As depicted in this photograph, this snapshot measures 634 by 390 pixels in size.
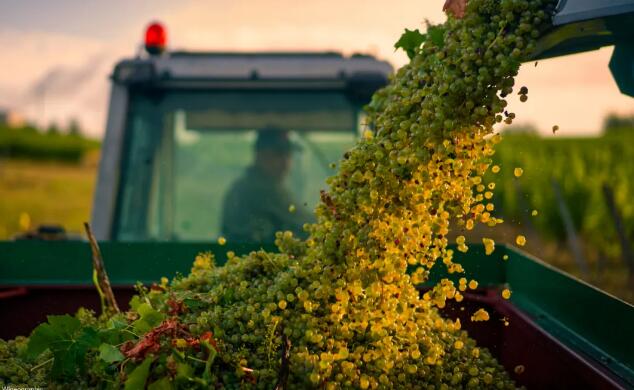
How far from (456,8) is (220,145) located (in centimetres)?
193

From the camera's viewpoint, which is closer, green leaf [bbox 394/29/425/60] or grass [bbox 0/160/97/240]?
green leaf [bbox 394/29/425/60]

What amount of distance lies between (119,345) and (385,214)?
2.81 ft

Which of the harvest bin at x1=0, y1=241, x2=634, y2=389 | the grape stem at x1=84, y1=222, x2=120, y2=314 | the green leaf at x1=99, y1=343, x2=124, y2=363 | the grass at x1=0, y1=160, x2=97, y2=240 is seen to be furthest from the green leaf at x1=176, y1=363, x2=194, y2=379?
the grass at x1=0, y1=160, x2=97, y2=240

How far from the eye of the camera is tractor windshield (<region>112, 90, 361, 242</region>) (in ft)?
13.1

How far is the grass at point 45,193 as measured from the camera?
989 inches

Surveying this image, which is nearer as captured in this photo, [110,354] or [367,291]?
[110,354]

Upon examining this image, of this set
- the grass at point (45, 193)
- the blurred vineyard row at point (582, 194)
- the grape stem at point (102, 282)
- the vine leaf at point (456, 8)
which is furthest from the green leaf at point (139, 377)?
the grass at point (45, 193)

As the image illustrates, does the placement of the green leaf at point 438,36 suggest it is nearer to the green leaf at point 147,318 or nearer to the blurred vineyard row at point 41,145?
the green leaf at point 147,318

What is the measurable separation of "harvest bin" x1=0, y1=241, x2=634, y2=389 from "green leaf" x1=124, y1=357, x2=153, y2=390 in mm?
1132

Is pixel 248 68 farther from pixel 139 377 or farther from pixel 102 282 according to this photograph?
pixel 139 377

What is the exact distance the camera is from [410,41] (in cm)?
258

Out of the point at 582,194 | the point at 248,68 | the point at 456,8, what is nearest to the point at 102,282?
the point at 456,8

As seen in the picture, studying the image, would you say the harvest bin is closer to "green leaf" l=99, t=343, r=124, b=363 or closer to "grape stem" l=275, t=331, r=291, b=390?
"grape stem" l=275, t=331, r=291, b=390

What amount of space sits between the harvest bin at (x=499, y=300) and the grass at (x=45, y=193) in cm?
1745
